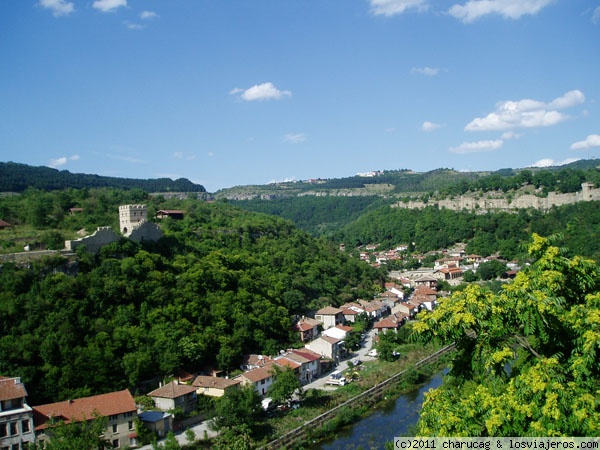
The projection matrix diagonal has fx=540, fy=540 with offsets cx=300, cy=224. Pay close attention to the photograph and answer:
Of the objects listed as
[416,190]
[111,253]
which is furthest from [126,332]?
[416,190]

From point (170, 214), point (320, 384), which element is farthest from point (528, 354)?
point (170, 214)

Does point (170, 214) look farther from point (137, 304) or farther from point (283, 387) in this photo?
point (283, 387)

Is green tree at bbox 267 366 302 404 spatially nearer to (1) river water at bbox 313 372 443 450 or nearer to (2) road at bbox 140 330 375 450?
(1) river water at bbox 313 372 443 450

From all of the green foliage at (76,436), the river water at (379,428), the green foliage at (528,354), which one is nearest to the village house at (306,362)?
the river water at (379,428)

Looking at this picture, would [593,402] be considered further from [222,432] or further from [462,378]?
[222,432]

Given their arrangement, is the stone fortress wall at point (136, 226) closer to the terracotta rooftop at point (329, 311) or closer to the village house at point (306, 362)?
the village house at point (306, 362)
